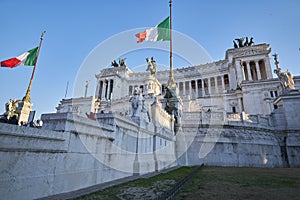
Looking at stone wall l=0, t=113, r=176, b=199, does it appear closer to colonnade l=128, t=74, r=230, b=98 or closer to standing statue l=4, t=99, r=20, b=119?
standing statue l=4, t=99, r=20, b=119

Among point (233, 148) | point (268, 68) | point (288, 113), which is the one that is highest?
point (268, 68)

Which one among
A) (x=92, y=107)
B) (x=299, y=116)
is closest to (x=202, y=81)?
(x=92, y=107)

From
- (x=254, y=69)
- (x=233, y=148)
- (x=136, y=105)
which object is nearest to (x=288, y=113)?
(x=233, y=148)

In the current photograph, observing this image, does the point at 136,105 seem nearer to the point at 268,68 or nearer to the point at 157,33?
the point at 157,33

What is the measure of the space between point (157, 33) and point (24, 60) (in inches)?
562

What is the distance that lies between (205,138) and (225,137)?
198cm

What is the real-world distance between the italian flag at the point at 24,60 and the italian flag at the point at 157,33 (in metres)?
11.4

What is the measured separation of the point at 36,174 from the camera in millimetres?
3604

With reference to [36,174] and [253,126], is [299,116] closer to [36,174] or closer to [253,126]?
[253,126]

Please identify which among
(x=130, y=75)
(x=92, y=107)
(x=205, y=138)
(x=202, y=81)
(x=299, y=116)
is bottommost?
(x=205, y=138)

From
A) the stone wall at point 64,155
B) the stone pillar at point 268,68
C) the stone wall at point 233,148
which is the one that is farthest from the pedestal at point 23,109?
the stone pillar at point 268,68

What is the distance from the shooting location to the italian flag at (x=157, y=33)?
56.6 ft

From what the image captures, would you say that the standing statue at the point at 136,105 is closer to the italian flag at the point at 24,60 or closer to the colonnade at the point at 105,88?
the italian flag at the point at 24,60

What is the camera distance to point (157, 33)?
58.9 feet
